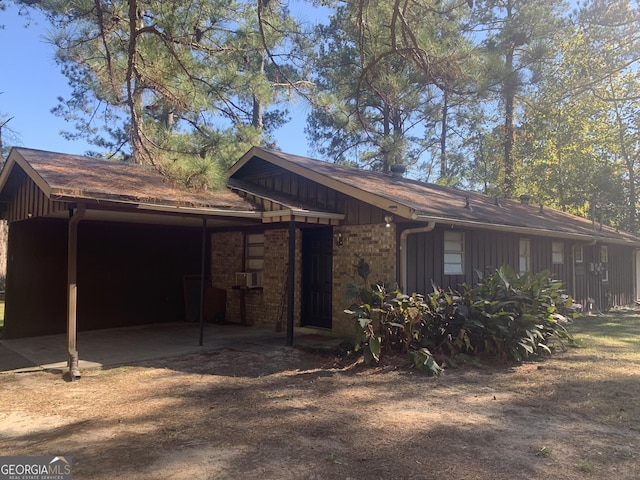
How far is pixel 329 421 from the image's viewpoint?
4.64 m

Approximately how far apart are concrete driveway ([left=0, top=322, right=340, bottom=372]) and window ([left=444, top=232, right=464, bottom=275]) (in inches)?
104

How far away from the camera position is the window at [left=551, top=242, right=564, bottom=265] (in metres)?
12.7

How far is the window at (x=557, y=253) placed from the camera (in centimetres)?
1270

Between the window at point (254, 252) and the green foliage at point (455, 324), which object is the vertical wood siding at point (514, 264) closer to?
the green foliage at point (455, 324)

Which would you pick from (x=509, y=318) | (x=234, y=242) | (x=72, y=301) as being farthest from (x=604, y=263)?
(x=72, y=301)

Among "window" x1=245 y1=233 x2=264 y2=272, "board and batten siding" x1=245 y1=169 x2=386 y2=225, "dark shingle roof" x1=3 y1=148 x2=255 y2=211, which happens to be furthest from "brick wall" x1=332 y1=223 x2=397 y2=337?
"window" x1=245 y1=233 x2=264 y2=272

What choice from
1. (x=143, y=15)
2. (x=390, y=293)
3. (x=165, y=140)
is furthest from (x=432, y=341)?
(x=143, y=15)

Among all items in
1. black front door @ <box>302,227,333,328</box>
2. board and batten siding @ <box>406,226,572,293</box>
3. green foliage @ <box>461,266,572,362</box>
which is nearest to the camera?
green foliage @ <box>461,266,572,362</box>

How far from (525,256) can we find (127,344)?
29.3ft

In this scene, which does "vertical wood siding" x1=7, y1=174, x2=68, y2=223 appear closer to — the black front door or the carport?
the carport

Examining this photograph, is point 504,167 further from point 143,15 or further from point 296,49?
point 143,15

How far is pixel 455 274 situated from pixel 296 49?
5009 mm

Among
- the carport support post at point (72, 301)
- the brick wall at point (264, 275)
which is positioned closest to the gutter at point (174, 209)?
the carport support post at point (72, 301)

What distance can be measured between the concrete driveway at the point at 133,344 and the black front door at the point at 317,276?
1.45ft
